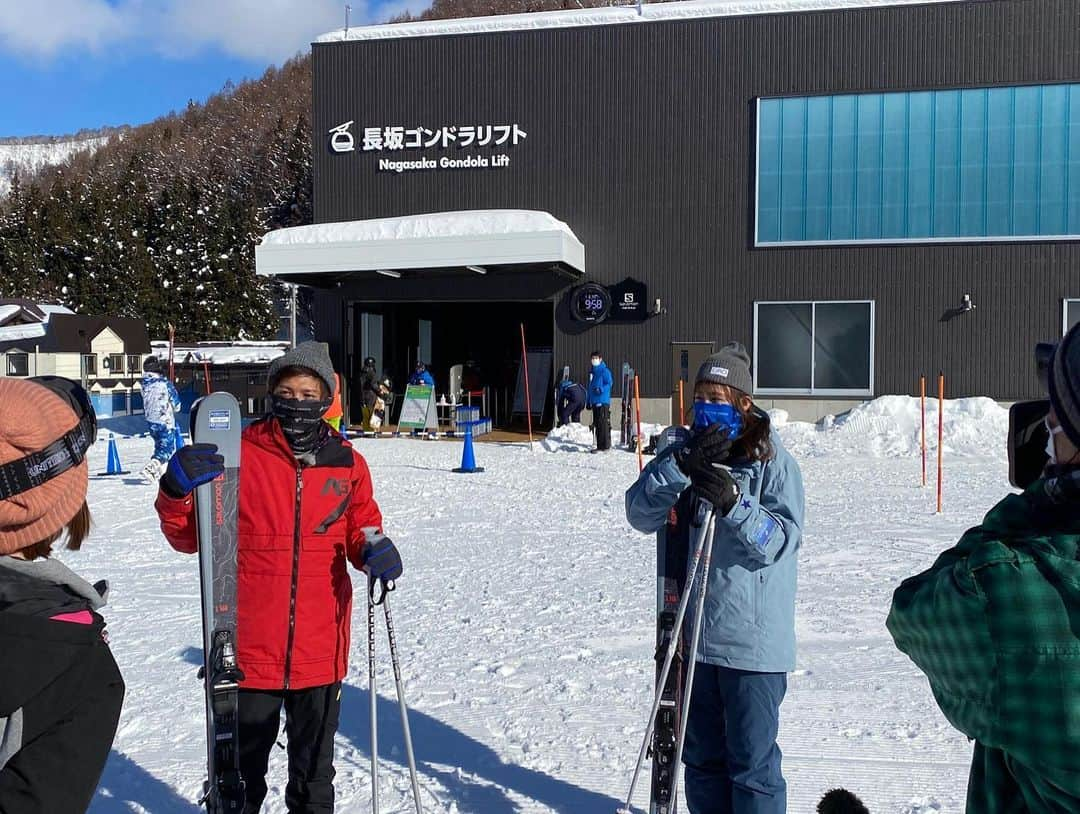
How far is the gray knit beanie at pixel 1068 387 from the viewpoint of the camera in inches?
46.7

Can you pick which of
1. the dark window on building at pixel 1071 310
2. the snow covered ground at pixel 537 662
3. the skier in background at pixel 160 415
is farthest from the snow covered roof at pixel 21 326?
the dark window on building at pixel 1071 310

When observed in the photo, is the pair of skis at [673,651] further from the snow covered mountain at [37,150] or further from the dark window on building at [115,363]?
the snow covered mountain at [37,150]

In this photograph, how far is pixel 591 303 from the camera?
20.2 m

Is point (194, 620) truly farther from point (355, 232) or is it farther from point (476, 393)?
point (476, 393)

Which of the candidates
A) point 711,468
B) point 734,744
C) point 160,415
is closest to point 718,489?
point 711,468

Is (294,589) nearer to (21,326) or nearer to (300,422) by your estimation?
(300,422)

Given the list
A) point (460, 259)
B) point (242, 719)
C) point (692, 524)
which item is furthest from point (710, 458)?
point (460, 259)

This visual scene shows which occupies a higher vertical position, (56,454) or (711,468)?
(56,454)

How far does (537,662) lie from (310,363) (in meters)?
2.62

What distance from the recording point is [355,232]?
19594mm

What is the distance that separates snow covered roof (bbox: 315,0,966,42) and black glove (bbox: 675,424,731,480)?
1917cm

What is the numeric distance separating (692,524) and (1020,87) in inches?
759

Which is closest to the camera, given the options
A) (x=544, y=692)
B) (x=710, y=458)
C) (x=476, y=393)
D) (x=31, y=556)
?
(x=31, y=556)

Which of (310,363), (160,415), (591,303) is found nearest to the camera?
(310,363)
